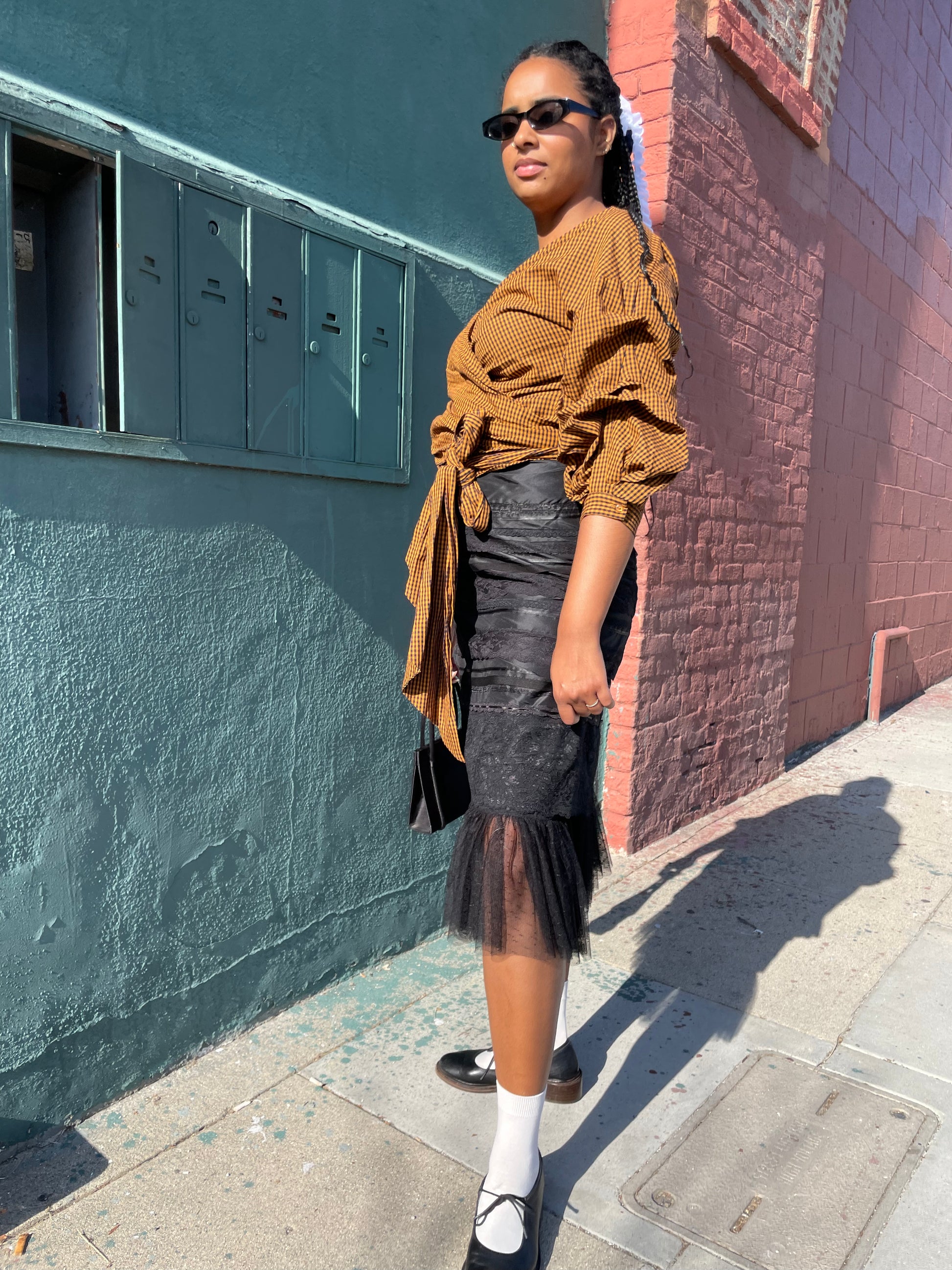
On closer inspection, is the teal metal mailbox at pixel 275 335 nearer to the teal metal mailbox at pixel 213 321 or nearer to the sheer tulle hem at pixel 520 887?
the teal metal mailbox at pixel 213 321

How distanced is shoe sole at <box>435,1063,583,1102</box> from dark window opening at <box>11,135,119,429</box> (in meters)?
1.64

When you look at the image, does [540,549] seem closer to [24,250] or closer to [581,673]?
[581,673]

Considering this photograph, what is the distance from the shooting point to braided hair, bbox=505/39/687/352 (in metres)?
1.64

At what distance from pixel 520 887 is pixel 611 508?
0.68 m

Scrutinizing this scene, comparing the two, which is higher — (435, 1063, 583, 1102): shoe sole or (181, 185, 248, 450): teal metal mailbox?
(181, 185, 248, 450): teal metal mailbox

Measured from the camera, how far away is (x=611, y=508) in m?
1.56

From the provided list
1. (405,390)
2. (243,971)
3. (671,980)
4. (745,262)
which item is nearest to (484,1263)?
(243,971)

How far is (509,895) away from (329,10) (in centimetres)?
209

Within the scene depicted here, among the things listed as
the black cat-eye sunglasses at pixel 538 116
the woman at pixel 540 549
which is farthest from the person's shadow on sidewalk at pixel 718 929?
the black cat-eye sunglasses at pixel 538 116

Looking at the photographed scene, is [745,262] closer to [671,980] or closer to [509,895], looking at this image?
[671,980]

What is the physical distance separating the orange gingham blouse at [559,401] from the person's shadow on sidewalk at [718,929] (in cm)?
94

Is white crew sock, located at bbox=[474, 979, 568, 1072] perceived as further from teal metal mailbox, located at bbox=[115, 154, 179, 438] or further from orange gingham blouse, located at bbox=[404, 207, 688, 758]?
teal metal mailbox, located at bbox=[115, 154, 179, 438]

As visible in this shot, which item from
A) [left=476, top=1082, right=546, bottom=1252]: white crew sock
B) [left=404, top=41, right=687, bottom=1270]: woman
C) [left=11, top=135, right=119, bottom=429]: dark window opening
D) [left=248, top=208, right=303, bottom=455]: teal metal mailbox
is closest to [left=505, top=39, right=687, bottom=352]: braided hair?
[left=404, top=41, right=687, bottom=1270]: woman

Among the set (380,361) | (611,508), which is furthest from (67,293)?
(611,508)
